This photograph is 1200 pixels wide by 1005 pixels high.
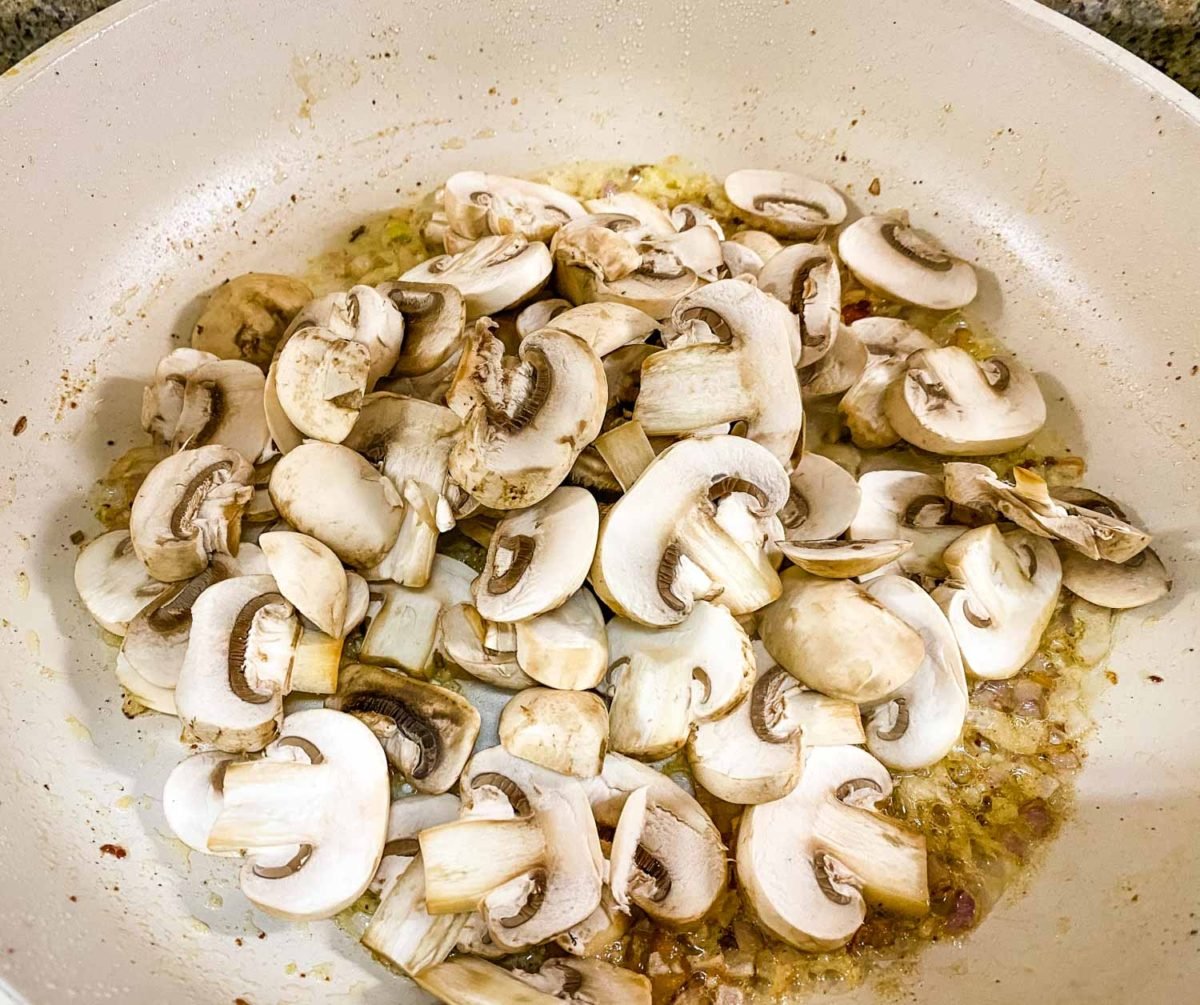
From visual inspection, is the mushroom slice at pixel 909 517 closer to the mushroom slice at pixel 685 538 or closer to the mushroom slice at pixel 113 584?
the mushroom slice at pixel 685 538

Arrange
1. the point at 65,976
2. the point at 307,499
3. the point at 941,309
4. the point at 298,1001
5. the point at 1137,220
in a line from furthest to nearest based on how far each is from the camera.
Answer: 1. the point at 941,309
2. the point at 1137,220
3. the point at 307,499
4. the point at 298,1001
5. the point at 65,976

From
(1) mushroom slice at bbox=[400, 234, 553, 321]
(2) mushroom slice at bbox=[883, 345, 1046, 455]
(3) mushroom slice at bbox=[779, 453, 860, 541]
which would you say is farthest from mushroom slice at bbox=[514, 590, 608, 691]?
(2) mushroom slice at bbox=[883, 345, 1046, 455]

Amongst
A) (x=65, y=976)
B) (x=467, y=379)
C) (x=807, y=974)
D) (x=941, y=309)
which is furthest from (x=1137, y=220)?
(x=65, y=976)

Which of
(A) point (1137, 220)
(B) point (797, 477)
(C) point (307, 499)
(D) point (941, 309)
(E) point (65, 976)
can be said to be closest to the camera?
(E) point (65, 976)

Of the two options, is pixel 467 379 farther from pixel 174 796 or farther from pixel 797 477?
pixel 174 796

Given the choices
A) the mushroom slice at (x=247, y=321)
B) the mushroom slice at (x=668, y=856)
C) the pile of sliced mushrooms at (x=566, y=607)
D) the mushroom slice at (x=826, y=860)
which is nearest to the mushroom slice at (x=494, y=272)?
the pile of sliced mushrooms at (x=566, y=607)

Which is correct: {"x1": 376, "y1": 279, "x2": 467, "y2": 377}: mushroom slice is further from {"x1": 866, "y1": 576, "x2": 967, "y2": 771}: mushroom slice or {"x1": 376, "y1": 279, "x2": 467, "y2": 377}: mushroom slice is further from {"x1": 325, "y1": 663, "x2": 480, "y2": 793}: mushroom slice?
{"x1": 866, "y1": 576, "x2": 967, "y2": 771}: mushroom slice

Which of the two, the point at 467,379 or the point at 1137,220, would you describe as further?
the point at 1137,220

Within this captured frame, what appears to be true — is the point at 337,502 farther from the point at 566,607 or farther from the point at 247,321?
the point at 247,321
